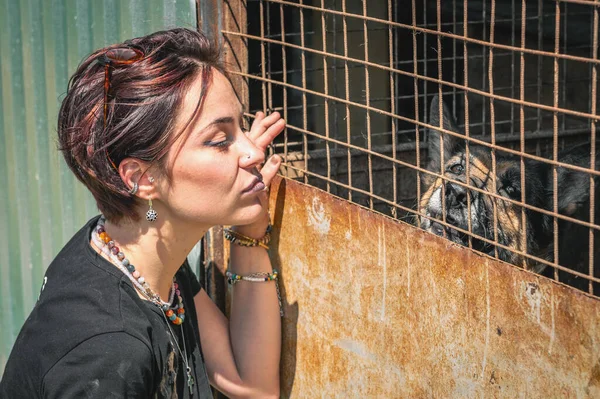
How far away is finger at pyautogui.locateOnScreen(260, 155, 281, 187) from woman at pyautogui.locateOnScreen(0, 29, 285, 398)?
126mm

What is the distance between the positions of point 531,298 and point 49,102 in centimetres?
272

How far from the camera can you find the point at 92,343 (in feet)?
7.96

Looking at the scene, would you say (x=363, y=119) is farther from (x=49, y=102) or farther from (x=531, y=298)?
(x=531, y=298)

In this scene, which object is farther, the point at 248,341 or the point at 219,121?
the point at 248,341

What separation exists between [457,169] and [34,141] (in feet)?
7.24

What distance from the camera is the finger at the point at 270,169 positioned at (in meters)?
3.05

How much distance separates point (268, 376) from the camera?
10.6ft

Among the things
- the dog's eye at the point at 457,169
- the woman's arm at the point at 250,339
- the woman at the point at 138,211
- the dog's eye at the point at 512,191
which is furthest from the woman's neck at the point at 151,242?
the dog's eye at the point at 512,191

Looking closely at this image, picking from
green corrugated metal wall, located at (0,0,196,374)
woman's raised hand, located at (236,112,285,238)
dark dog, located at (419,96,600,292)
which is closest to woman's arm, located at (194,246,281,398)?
woman's raised hand, located at (236,112,285,238)

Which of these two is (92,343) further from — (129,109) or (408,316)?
(408,316)

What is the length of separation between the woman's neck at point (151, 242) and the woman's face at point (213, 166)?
3.9 inches

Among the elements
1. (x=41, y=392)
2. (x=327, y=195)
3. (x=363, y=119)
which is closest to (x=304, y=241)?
(x=327, y=195)

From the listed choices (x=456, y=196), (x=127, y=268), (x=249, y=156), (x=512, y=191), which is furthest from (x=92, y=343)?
(x=512, y=191)

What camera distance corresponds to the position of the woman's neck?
279 centimetres
